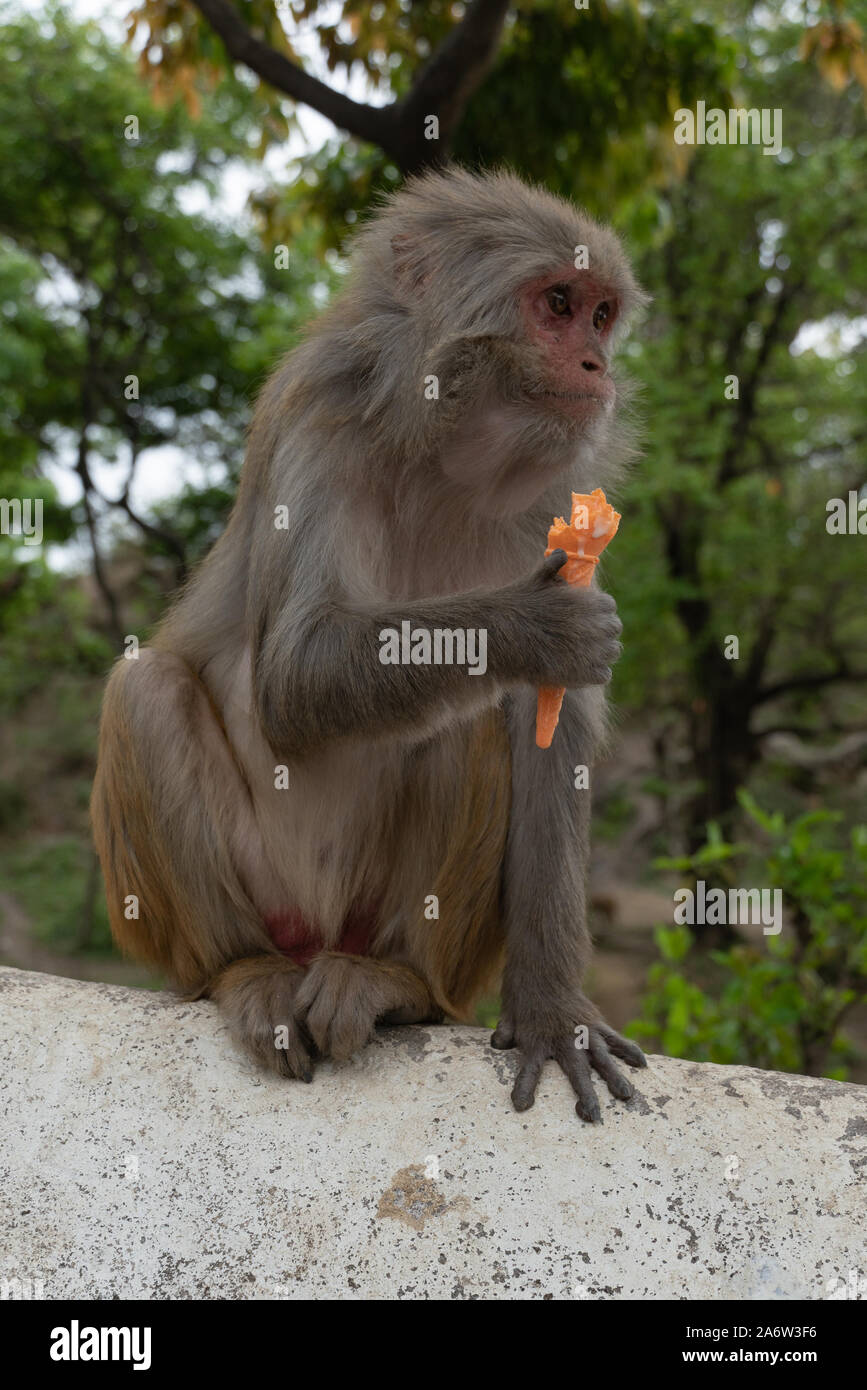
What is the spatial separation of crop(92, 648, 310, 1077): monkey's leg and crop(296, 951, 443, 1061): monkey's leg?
0.10 metres

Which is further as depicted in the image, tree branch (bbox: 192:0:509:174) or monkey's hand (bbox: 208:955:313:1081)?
tree branch (bbox: 192:0:509:174)

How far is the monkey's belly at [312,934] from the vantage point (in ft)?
12.7

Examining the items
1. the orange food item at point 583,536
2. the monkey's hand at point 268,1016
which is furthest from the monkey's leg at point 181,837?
the orange food item at point 583,536

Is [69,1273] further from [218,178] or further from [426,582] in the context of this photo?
[218,178]

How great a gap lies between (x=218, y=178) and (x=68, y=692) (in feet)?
30.7

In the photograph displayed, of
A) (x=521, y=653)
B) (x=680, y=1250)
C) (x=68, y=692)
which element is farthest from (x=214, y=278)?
(x=680, y=1250)

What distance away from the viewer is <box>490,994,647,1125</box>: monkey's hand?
3.31 metres

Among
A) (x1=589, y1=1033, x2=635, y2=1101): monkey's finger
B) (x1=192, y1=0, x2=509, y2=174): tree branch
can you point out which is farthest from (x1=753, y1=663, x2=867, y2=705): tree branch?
(x1=589, y1=1033, x2=635, y2=1101): monkey's finger

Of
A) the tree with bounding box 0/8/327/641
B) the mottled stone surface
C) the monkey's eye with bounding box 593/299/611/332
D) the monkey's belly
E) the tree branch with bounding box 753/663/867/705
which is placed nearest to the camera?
the mottled stone surface

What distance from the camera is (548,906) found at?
359cm

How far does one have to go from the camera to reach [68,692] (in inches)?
780

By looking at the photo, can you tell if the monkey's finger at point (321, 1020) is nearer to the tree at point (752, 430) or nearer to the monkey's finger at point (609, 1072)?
the monkey's finger at point (609, 1072)

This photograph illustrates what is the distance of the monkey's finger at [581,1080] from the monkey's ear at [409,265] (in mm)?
2195

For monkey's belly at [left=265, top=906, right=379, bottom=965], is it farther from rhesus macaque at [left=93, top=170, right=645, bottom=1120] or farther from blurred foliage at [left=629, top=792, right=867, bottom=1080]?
blurred foliage at [left=629, top=792, right=867, bottom=1080]
